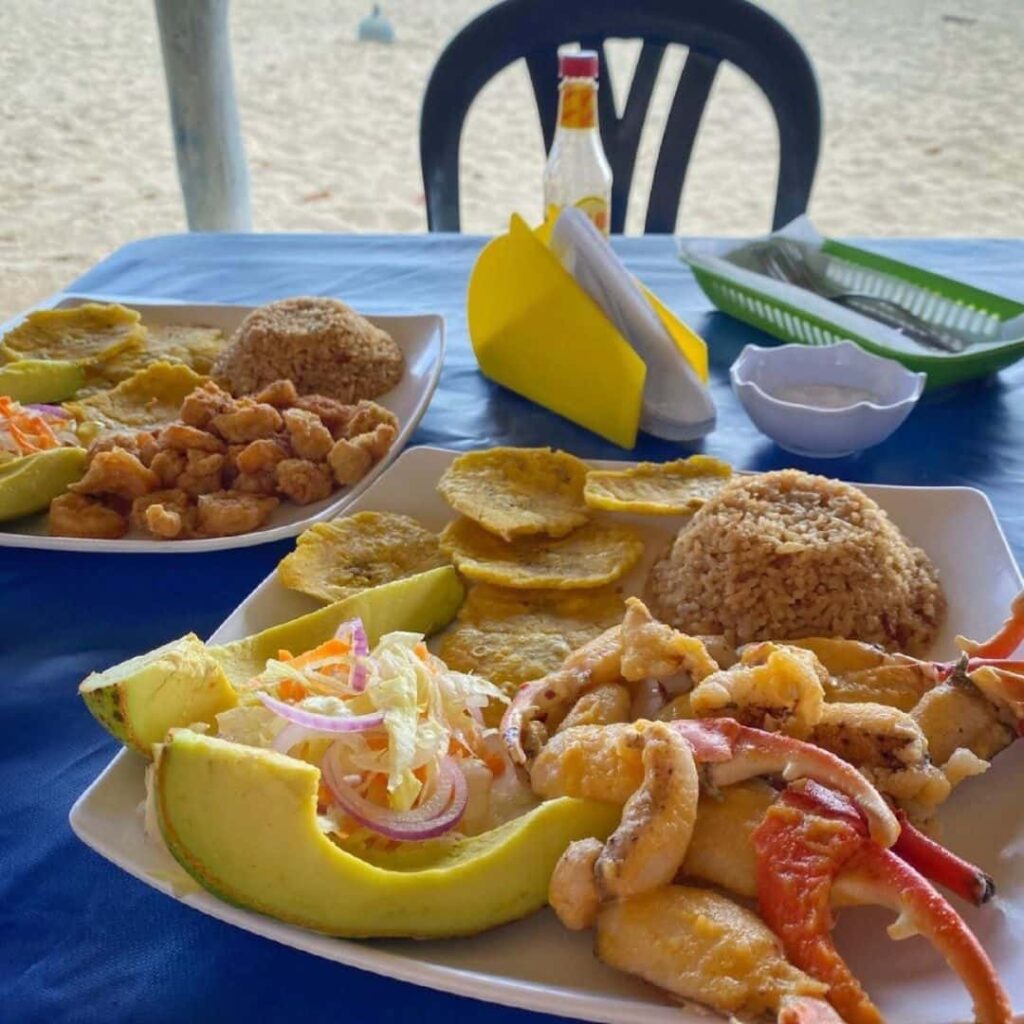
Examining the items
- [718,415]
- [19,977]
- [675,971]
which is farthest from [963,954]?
[718,415]

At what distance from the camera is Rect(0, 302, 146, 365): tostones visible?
1953 mm

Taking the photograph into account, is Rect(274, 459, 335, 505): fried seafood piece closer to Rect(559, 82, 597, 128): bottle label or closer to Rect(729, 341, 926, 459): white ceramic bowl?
Rect(729, 341, 926, 459): white ceramic bowl

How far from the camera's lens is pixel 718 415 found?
190 cm

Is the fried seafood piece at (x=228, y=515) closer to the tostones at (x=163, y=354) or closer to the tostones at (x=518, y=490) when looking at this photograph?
the tostones at (x=518, y=490)

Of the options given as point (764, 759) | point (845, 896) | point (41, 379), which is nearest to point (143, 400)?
point (41, 379)

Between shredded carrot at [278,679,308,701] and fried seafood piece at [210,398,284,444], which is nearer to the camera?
shredded carrot at [278,679,308,701]

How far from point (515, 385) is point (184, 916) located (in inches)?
47.5

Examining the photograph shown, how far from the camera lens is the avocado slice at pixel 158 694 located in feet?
3.10

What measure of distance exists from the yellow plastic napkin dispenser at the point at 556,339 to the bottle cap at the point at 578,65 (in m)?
0.26

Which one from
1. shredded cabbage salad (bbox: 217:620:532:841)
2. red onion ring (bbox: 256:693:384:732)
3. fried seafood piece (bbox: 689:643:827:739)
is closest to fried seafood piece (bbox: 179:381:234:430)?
shredded cabbage salad (bbox: 217:620:532:841)

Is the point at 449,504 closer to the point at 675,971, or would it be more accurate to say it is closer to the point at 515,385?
the point at 515,385

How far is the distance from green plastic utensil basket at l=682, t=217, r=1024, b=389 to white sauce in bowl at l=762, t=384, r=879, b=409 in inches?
3.4

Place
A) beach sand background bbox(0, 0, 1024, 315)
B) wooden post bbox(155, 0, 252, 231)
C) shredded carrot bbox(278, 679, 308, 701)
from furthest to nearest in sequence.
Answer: beach sand background bbox(0, 0, 1024, 315) → wooden post bbox(155, 0, 252, 231) → shredded carrot bbox(278, 679, 308, 701)

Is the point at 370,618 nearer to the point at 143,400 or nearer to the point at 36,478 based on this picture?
the point at 36,478
